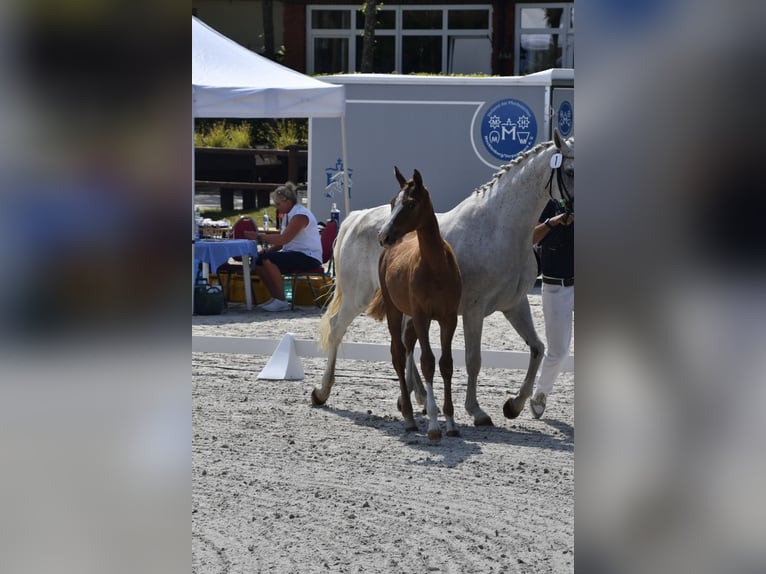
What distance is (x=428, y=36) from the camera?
85.6 ft

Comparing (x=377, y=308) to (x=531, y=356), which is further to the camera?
(x=377, y=308)

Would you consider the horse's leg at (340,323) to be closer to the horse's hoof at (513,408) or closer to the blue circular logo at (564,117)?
the horse's hoof at (513,408)

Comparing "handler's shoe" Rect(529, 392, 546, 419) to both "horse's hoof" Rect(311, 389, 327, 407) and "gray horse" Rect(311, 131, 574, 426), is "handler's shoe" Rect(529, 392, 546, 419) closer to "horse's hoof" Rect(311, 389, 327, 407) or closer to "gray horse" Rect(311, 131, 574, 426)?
"gray horse" Rect(311, 131, 574, 426)

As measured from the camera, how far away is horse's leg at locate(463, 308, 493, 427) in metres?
6.73

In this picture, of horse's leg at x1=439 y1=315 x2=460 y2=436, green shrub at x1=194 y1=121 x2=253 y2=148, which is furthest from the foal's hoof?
green shrub at x1=194 y1=121 x2=253 y2=148

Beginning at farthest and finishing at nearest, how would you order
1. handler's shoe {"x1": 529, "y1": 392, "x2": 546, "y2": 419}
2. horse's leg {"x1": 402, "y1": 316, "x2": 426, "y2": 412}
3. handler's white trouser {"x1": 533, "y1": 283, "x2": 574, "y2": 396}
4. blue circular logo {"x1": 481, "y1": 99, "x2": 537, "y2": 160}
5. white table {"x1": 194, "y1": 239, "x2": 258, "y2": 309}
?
blue circular logo {"x1": 481, "y1": 99, "x2": 537, "y2": 160}, white table {"x1": 194, "y1": 239, "x2": 258, "y2": 309}, horse's leg {"x1": 402, "y1": 316, "x2": 426, "y2": 412}, handler's shoe {"x1": 529, "y1": 392, "x2": 546, "y2": 419}, handler's white trouser {"x1": 533, "y1": 283, "x2": 574, "y2": 396}

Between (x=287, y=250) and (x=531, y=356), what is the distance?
19.2 feet

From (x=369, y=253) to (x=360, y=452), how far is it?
1830mm

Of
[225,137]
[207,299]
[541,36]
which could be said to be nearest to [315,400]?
[207,299]

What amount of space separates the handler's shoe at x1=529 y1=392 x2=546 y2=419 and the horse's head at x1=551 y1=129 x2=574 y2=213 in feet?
4.06

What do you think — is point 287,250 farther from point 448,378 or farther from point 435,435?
point 435,435

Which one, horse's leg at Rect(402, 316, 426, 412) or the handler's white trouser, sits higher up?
the handler's white trouser
